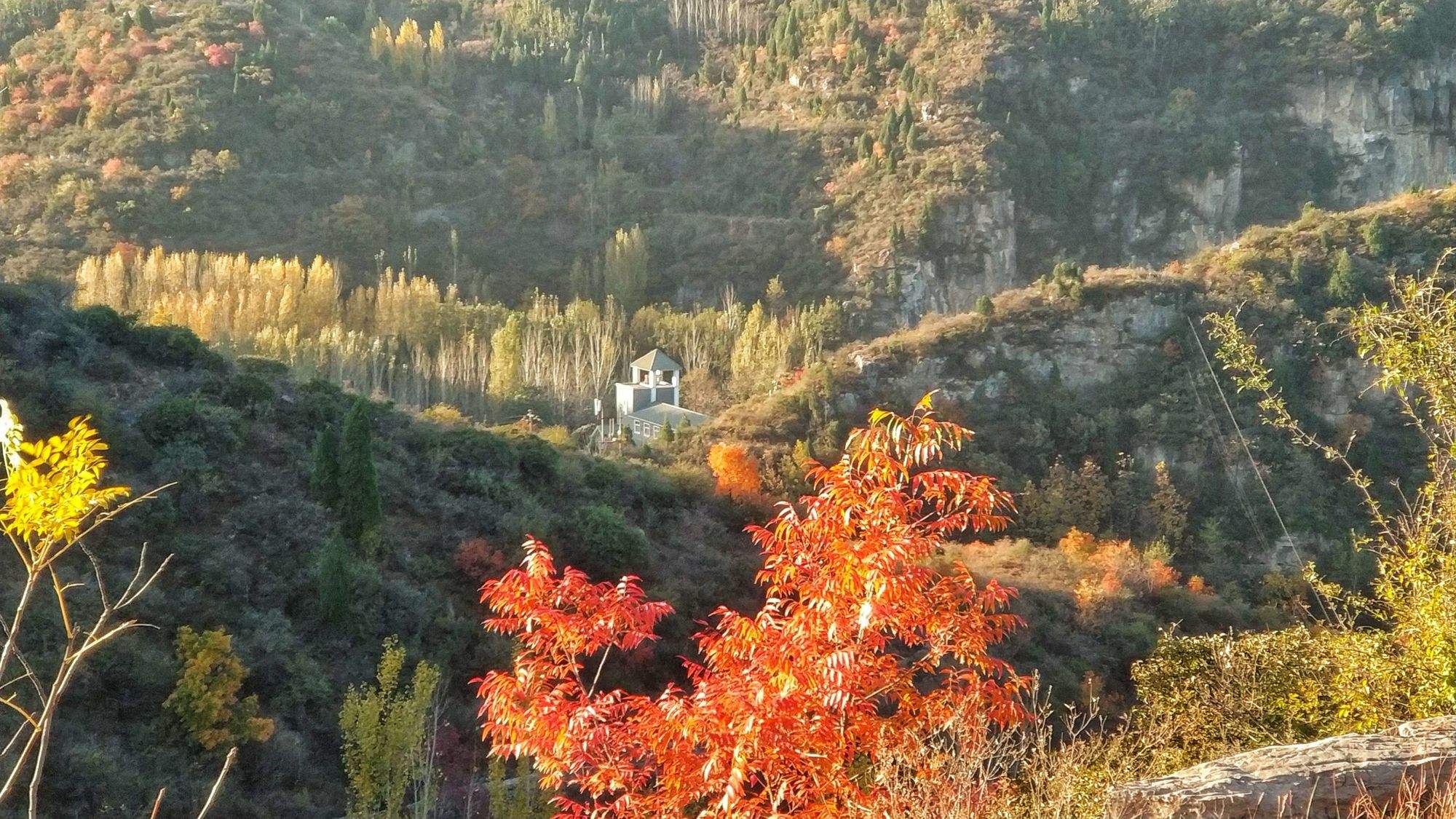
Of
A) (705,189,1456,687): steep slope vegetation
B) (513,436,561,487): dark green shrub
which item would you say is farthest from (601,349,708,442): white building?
(513,436,561,487): dark green shrub

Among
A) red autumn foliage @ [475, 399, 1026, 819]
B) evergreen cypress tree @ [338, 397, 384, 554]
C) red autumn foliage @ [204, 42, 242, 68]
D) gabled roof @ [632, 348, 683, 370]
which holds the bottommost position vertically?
gabled roof @ [632, 348, 683, 370]

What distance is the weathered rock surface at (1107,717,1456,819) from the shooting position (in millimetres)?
5441

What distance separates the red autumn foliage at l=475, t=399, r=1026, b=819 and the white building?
95.7ft

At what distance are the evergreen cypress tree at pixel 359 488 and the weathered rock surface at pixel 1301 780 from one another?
1327cm

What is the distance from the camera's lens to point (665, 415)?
35.6 m

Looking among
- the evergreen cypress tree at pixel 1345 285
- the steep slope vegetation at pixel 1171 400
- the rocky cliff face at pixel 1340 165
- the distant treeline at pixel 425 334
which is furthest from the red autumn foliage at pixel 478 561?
the rocky cliff face at pixel 1340 165

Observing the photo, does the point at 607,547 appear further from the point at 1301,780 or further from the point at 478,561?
the point at 1301,780

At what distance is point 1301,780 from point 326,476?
14732 millimetres

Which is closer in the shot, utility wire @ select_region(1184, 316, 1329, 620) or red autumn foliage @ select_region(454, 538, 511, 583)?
red autumn foliage @ select_region(454, 538, 511, 583)

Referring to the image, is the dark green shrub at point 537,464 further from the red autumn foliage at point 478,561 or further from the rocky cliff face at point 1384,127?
the rocky cliff face at point 1384,127

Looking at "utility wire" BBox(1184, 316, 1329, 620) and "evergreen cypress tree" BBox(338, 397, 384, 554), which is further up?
"evergreen cypress tree" BBox(338, 397, 384, 554)

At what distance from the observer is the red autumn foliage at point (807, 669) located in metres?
5.12

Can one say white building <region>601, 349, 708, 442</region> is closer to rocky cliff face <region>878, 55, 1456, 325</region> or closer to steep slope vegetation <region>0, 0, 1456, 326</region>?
steep slope vegetation <region>0, 0, 1456, 326</region>

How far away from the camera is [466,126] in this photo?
67000 millimetres
